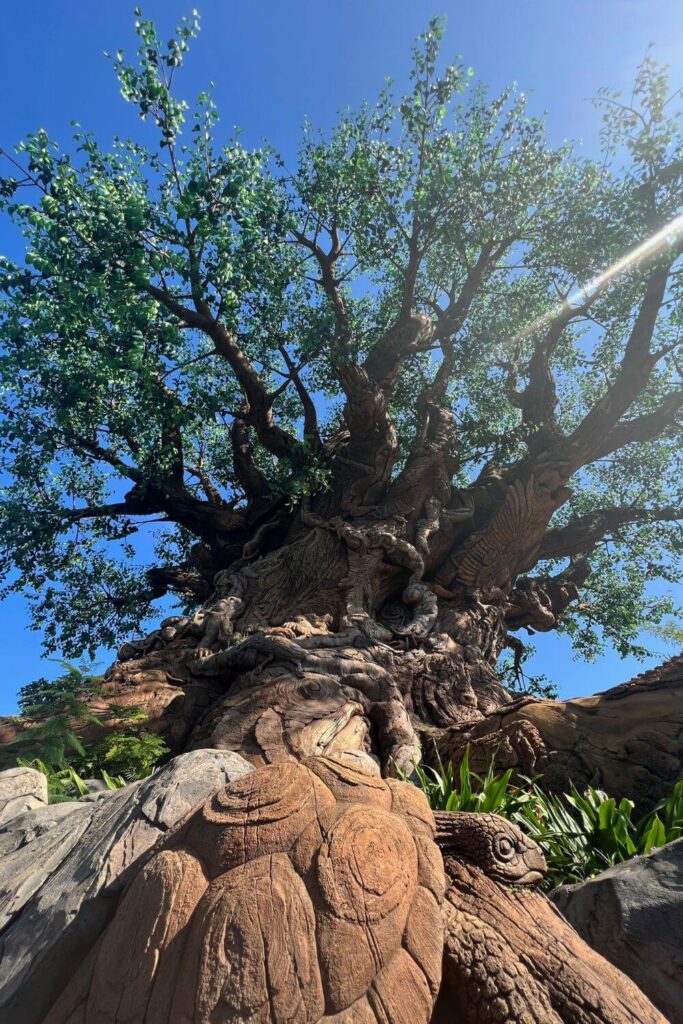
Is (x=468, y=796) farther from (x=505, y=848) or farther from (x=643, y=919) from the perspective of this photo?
(x=643, y=919)

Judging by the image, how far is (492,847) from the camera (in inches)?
107

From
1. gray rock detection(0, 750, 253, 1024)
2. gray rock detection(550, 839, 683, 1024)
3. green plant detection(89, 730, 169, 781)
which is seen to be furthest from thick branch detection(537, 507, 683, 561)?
gray rock detection(0, 750, 253, 1024)

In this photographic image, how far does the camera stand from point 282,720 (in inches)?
213

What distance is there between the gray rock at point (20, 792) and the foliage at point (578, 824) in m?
2.67

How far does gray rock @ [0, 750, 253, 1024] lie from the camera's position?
2104 mm

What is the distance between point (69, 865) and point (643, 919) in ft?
8.52

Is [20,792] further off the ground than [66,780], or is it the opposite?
[66,780]

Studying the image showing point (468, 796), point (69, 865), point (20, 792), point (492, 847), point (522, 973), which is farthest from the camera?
point (468, 796)

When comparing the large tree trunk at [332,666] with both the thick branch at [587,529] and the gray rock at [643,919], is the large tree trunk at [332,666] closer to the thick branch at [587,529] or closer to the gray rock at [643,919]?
the gray rock at [643,919]

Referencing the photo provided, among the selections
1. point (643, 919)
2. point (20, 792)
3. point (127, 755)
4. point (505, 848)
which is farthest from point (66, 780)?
point (643, 919)

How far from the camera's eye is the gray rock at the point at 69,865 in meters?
2.10

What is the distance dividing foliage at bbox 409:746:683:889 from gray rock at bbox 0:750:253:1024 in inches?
78.2

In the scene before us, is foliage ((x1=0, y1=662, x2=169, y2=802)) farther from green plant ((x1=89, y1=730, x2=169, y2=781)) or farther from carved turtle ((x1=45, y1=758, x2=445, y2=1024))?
carved turtle ((x1=45, y1=758, x2=445, y2=1024))

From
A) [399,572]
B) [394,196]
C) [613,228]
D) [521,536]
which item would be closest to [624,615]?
[521,536]
